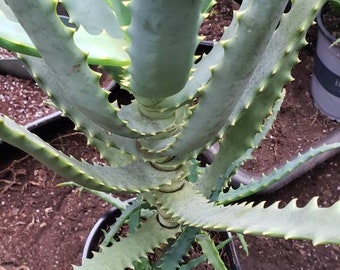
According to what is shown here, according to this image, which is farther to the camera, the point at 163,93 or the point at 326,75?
the point at 326,75

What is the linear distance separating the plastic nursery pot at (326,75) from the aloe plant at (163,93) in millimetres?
615

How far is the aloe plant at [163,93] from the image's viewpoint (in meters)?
0.44

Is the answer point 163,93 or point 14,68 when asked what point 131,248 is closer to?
point 163,93

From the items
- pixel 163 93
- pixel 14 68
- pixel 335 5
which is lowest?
pixel 14 68

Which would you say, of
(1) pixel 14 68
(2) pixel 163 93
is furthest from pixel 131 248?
(1) pixel 14 68

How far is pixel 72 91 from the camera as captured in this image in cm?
49

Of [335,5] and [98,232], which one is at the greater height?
[335,5]

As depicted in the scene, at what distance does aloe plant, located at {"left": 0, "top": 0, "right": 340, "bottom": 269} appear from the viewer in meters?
0.44

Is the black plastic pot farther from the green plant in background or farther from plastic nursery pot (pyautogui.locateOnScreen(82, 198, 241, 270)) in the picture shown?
the green plant in background

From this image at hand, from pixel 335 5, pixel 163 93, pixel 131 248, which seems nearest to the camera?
pixel 163 93

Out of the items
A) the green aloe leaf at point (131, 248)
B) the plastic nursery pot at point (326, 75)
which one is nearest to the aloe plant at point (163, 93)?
the green aloe leaf at point (131, 248)

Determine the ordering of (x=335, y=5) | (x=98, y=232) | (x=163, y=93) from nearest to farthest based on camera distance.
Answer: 1. (x=163, y=93)
2. (x=98, y=232)
3. (x=335, y=5)

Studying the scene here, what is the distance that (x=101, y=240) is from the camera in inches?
38.7

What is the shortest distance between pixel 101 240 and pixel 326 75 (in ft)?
2.07
